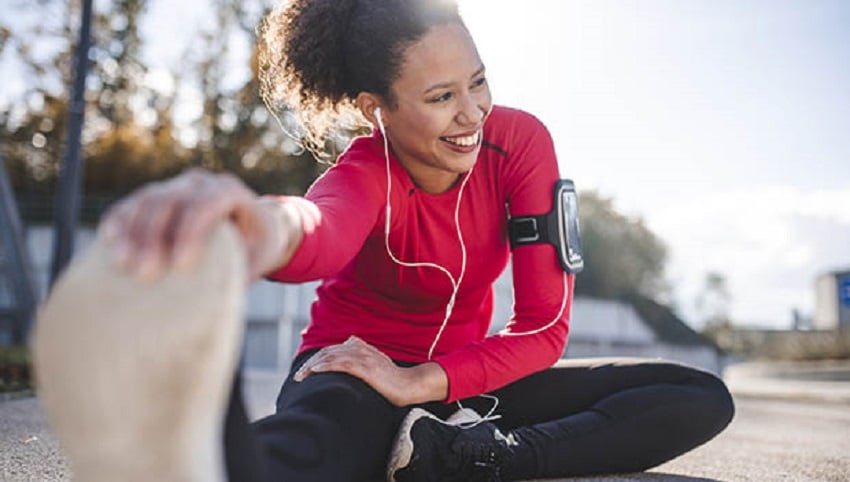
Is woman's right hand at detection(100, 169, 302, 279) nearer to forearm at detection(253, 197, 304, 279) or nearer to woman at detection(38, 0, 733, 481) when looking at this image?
forearm at detection(253, 197, 304, 279)

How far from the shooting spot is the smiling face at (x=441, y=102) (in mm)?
1956

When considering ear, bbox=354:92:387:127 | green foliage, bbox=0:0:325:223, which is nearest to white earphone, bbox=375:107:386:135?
ear, bbox=354:92:387:127

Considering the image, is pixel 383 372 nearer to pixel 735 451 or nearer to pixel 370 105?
pixel 370 105

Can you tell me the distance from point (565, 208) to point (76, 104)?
555cm

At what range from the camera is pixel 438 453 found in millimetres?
1770

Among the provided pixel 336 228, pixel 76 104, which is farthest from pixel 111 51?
pixel 336 228

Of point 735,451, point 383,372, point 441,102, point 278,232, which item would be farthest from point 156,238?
point 735,451

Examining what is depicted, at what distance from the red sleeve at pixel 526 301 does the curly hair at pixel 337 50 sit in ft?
1.13

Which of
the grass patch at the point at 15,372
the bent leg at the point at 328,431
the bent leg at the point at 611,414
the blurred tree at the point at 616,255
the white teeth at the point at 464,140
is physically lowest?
the blurred tree at the point at 616,255

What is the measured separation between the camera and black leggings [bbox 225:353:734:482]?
1.53m

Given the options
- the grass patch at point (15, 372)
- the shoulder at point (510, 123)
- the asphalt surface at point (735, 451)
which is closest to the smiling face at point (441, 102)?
the shoulder at point (510, 123)

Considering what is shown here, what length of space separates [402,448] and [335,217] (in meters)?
0.49

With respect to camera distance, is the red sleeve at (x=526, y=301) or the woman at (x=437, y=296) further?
the red sleeve at (x=526, y=301)

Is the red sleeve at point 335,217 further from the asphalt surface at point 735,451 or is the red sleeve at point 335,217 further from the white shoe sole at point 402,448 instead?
the asphalt surface at point 735,451
